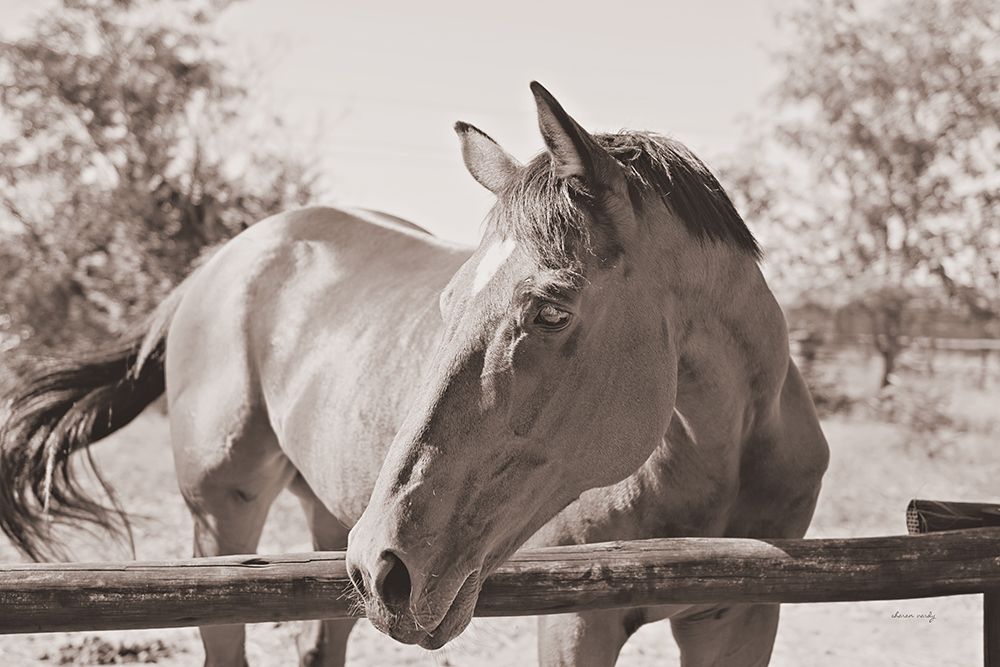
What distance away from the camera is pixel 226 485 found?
348 centimetres

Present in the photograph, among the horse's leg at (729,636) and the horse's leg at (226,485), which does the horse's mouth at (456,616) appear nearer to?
the horse's leg at (729,636)

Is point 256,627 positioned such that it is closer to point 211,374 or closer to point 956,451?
point 211,374

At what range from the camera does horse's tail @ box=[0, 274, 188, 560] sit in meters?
3.73

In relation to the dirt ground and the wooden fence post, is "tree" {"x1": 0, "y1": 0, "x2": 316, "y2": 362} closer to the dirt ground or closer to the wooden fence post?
the dirt ground

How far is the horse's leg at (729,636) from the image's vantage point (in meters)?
2.50

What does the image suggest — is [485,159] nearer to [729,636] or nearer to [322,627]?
[729,636]

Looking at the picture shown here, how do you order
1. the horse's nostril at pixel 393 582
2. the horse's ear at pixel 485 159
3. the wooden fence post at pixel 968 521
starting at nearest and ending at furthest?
the horse's nostril at pixel 393 582 < the horse's ear at pixel 485 159 < the wooden fence post at pixel 968 521

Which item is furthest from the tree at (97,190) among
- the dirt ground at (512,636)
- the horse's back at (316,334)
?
the horse's back at (316,334)

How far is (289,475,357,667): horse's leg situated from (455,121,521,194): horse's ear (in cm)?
196

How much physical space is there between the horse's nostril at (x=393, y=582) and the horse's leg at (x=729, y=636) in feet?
3.78

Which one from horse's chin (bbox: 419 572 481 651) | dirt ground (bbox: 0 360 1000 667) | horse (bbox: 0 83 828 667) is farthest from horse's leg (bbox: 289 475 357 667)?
horse's chin (bbox: 419 572 481 651)

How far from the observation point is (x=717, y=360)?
2127 millimetres

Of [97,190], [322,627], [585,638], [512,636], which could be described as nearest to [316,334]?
[322,627]

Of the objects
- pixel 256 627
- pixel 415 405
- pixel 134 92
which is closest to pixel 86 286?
pixel 134 92
